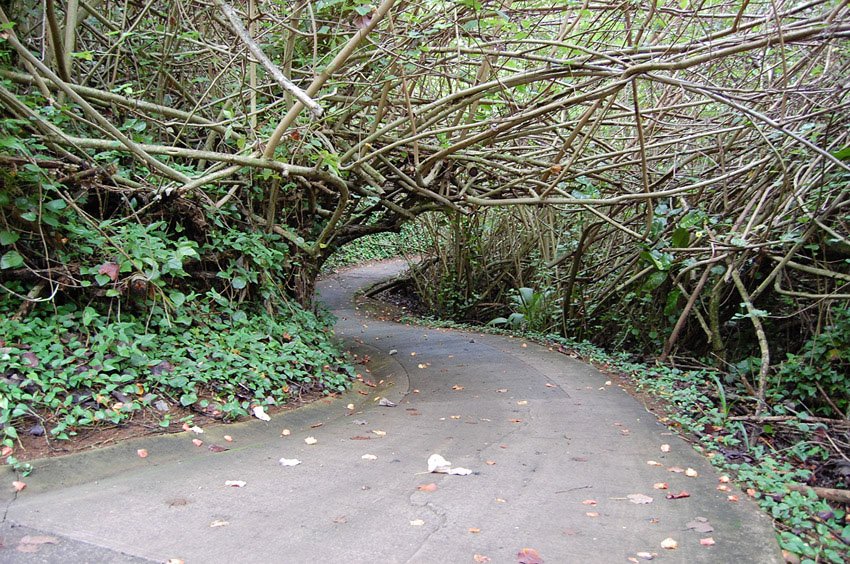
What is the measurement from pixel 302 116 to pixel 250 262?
1644 mm

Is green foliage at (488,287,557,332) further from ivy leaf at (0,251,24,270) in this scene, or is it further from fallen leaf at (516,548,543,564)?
ivy leaf at (0,251,24,270)

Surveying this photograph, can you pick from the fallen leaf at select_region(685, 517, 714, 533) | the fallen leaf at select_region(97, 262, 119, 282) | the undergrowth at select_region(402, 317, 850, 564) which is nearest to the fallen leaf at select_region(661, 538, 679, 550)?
the fallen leaf at select_region(685, 517, 714, 533)

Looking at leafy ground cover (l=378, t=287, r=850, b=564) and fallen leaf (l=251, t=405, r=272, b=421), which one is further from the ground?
fallen leaf (l=251, t=405, r=272, b=421)

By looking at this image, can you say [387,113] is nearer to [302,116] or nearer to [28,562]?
[302,116]

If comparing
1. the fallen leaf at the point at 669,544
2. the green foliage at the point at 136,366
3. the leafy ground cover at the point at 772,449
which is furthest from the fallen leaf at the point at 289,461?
the leafy ground cover at the point at 772,449

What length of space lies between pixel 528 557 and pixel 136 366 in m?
3.22

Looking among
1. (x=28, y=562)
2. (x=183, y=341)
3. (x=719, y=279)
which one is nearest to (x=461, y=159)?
(x=719, y=279)

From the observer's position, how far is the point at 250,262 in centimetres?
668

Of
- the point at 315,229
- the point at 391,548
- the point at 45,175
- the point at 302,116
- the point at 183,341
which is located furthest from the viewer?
the point at 315,229

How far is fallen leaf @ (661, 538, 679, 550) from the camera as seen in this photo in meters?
3.15

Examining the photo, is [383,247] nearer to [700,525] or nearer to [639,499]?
[639,499]

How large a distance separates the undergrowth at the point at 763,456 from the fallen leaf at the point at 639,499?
0.70 metres

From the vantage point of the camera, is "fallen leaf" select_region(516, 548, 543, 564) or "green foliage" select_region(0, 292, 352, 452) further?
"green foliage" select_region(0, 292, 352, 452)

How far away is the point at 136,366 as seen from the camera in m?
4.65
